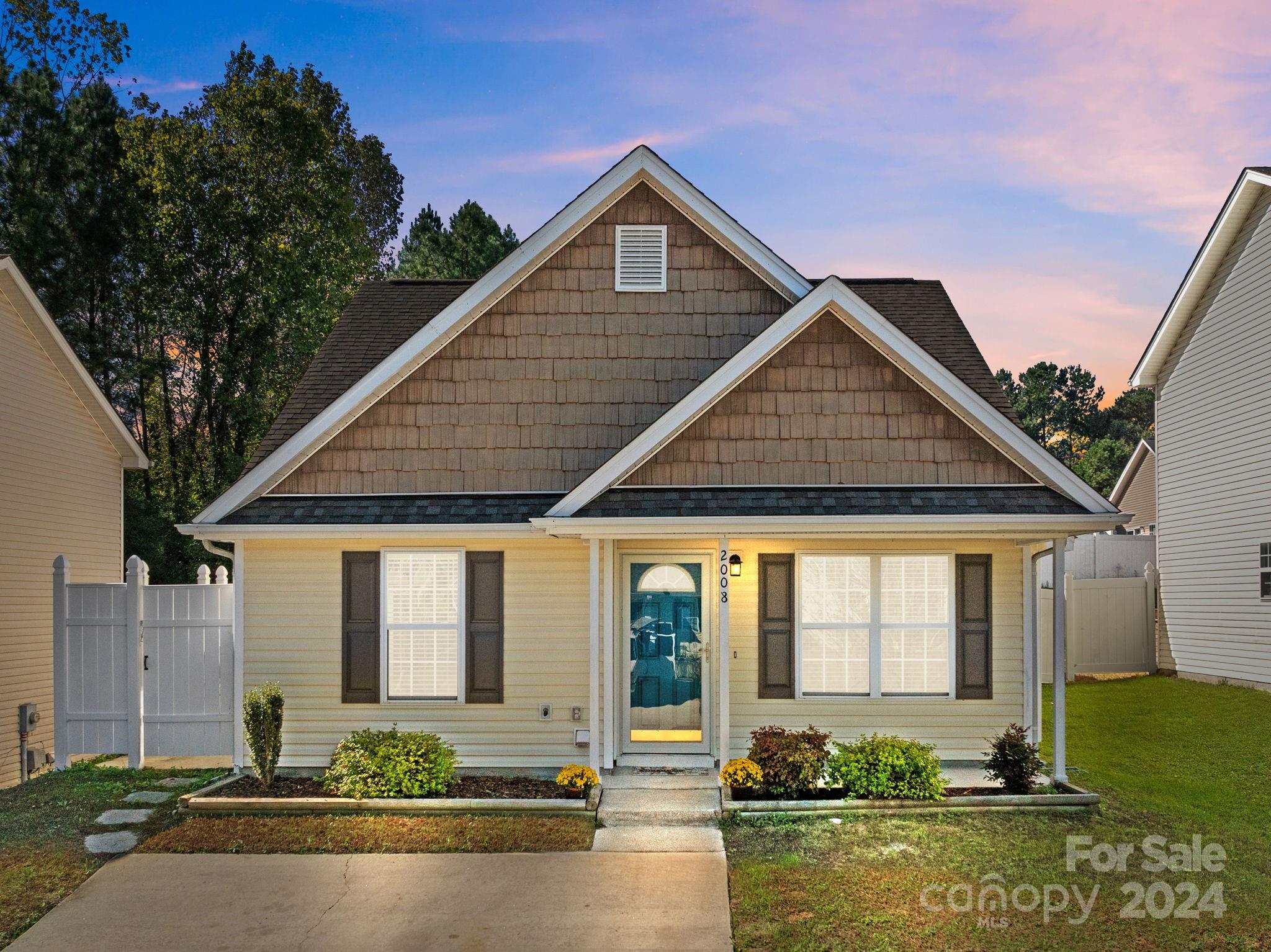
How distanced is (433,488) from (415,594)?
4.11 feet

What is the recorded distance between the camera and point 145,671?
34.8ft

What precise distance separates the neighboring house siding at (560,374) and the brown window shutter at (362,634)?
3.53 ft

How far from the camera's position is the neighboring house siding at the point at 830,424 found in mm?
10062

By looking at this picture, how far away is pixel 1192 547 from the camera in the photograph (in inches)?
715

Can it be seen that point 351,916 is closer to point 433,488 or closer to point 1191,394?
point 433,488

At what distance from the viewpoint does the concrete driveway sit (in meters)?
6.18

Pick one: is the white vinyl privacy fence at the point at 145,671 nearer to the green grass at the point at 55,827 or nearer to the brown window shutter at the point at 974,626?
the green grass at the point at 55,827

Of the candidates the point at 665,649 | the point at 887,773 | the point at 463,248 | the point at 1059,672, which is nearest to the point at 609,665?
the point at 665,649

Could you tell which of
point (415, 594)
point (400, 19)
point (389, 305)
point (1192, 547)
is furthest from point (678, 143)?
point (1192, 547)

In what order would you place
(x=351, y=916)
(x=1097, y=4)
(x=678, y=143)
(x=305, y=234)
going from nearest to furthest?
(x=351, y=916) < (x=1097, y=4) < (x=678, y=143) < (x=305, y=234)

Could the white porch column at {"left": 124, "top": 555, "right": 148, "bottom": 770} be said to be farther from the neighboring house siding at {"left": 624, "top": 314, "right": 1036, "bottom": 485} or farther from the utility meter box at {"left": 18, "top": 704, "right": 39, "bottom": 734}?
the neighboring house siding at {"left": 624, "top": 314, "right": 1036, "bottom": 485}

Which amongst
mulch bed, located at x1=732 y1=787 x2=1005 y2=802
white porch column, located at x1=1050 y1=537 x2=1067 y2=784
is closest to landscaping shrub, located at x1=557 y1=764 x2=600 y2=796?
mulch bed, located at x1=732 y1=787 x2=1005 y2=802

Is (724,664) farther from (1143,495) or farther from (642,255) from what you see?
(1143,495)

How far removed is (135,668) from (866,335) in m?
8.76
